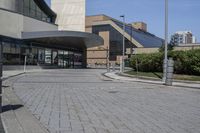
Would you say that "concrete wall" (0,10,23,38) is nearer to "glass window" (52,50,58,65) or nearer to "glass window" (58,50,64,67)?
"glass window" (52,50,58,65)

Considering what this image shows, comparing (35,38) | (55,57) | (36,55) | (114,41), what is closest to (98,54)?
(114,41)

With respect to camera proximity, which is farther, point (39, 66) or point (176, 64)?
point (39, 66)

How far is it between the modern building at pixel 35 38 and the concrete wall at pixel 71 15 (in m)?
5.43

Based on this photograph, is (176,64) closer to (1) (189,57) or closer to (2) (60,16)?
(1) (189,57)

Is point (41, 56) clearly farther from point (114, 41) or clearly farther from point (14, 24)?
point (114, 41)

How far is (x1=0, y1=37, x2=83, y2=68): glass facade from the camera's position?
48.0 meters

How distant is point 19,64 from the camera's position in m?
50.3

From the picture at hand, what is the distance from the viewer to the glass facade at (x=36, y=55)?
157 ft

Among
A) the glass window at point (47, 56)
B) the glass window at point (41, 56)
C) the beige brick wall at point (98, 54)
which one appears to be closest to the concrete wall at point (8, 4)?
the glass window at point (41, 56)

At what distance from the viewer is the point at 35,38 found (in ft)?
168

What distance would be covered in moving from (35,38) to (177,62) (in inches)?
958

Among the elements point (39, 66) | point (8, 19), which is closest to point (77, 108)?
point (8, 19)

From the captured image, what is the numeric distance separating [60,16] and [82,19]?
190 inches

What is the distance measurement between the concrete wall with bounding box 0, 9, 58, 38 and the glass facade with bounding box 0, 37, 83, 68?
1042 millimetres
